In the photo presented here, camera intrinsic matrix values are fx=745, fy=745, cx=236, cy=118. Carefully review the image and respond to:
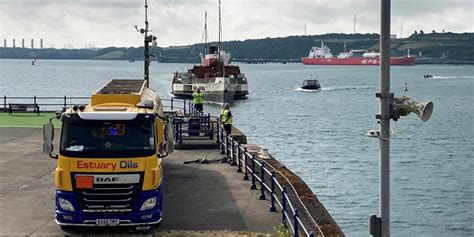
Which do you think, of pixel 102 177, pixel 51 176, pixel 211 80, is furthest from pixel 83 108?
pixel 211 80

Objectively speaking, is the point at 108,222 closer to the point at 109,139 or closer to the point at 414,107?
the point at 109,139

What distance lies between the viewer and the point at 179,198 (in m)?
17.9

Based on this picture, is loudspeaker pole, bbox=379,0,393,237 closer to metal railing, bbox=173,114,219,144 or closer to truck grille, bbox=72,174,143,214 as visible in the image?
truck grille, bbox=72,174,143,214

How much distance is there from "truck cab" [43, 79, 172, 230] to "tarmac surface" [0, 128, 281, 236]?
0.69m

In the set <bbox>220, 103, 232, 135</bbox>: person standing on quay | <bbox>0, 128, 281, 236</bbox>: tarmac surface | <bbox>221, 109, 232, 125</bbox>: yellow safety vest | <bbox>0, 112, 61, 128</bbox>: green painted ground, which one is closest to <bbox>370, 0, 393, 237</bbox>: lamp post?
<bbox>0, 128, 281, 236</bbox>: tarmac surface

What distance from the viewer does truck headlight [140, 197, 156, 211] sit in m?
13.9

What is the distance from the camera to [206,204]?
17.1 metres

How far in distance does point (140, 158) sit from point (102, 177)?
780mm

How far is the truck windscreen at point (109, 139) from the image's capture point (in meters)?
14.0

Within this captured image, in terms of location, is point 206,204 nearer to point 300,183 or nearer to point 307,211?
point 307,211

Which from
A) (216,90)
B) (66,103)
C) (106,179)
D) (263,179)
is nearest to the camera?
(106,179)

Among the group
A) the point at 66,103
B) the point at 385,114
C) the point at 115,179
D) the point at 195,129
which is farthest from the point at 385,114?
the point at 66,103

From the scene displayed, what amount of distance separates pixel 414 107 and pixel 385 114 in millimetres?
459

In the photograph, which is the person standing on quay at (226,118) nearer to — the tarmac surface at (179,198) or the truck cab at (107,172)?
the tarmac surface at (179,198)
